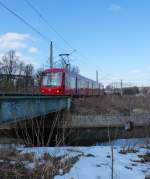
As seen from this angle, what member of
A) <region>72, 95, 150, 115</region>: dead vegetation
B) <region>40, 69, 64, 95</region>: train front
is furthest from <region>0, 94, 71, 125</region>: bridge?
<region>72, 95, 150, 115</region>: dead vegetation

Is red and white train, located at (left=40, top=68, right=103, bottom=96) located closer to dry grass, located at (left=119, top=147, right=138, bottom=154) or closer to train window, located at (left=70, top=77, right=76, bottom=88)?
train window, located at (left=70, top=77, right=76, bottom=88)

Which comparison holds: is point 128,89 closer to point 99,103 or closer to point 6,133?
point 99,103

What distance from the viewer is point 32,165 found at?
7809 mm

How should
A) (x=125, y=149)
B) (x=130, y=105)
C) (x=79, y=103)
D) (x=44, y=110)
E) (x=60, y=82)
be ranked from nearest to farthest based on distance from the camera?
(x=125, y=149)
(x=44, y=110)
(x=60, y=82)
(x=79, y=103)
(x=130, y=105)

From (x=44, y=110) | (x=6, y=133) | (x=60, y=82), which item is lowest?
(x=6, y=133)

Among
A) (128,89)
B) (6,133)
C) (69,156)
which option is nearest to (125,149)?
(69,156)

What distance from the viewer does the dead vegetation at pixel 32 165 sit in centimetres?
716

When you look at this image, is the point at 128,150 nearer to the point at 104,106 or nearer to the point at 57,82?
the point at 57,82

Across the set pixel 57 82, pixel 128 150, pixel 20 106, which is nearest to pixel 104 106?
pixel 57 82

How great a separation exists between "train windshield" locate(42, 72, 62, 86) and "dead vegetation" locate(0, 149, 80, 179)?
83.8 feet

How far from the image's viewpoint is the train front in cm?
3447

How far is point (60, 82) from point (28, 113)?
18.3 metres

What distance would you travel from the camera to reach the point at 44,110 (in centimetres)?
2131

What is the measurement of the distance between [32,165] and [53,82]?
27.2 m
